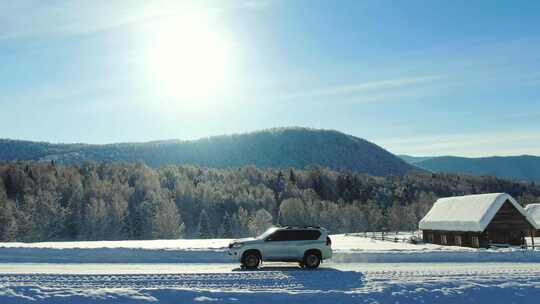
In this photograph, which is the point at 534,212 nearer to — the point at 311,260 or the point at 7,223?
the point at 311,260

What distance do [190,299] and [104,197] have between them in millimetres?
105674

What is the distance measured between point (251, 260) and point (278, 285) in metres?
5.57

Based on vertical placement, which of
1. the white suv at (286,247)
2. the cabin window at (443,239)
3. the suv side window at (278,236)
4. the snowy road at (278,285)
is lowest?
the cabin window at (443,239)

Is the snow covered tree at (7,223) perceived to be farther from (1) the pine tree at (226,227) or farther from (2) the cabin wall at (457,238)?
(2) the cabin wall at (457,238)

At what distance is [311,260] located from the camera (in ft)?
80.0

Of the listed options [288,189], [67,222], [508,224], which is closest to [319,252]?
[508,224]

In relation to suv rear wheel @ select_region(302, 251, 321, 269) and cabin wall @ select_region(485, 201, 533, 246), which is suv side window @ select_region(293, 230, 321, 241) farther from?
cabin wall @ select_region(485, 201, 533, 246)

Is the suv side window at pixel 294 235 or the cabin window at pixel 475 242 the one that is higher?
the suv side window at pixel 294 235

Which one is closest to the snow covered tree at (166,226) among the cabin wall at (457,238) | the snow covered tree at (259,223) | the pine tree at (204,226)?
the pine tree at (204,226)

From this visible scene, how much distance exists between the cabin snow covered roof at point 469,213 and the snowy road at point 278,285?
61.4 ft

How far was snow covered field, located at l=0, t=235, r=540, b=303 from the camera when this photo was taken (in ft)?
54.0

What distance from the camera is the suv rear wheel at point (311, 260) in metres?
24.3

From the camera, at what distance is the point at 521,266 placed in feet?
81.3

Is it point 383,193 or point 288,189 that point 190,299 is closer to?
point 288,189
